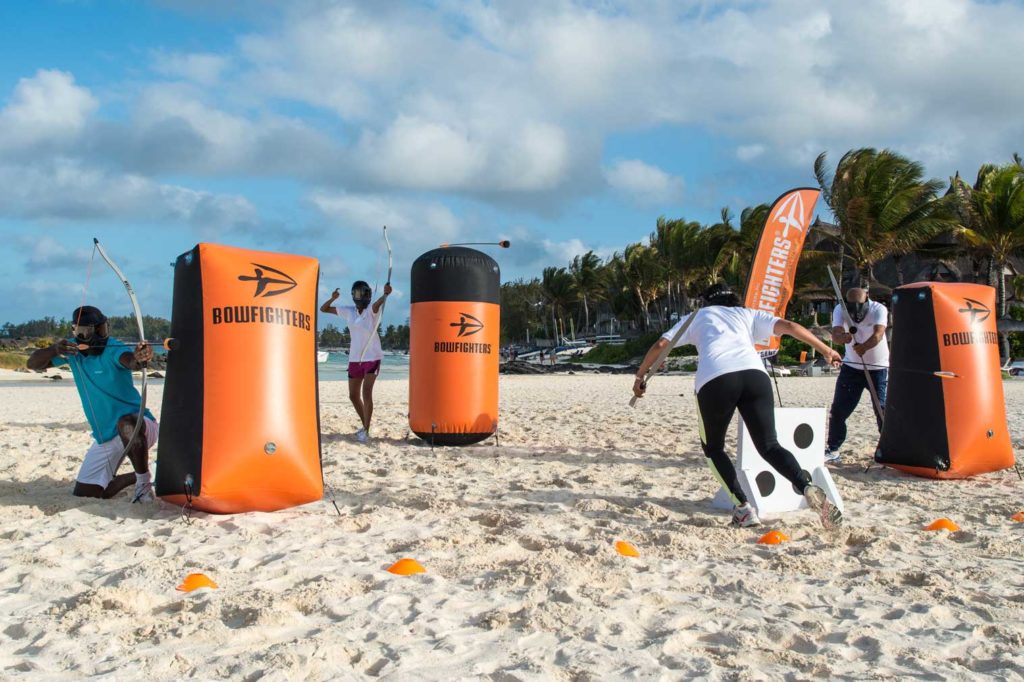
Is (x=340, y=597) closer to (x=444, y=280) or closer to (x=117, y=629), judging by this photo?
(x=117, y=629)

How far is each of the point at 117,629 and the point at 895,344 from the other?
5.91 meters

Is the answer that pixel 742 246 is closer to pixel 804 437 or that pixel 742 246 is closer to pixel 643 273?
pixel 643 273

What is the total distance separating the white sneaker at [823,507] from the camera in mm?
4277

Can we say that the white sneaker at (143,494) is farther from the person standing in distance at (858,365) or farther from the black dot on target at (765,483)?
the person standing in distance at (858,365)

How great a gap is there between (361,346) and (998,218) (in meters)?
25.3

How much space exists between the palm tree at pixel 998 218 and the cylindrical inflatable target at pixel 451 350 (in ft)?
79.2

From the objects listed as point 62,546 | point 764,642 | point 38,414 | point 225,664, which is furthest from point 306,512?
point 38,414

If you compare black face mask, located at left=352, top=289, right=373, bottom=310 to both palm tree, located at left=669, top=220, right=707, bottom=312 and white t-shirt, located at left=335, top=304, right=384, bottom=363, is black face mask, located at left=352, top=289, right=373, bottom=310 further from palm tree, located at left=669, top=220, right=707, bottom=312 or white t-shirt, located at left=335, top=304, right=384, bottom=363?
palm tree, located at left=669, top=220, right=707, bottom=312

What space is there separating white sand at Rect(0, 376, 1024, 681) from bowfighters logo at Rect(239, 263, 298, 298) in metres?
1.37

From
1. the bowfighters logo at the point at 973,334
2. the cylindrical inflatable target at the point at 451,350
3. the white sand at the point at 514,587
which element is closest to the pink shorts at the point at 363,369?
the cylindrical inflatable target at the point at 451,350

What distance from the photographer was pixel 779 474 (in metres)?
4.92

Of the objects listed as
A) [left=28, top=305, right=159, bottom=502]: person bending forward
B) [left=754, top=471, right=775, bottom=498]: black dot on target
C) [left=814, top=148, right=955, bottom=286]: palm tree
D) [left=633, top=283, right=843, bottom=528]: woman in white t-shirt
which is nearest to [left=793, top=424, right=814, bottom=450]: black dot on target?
[left=754, top=471, right=775, bottom=498]: black dot on target

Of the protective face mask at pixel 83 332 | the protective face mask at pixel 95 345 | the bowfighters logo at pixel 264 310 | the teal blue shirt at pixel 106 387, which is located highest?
the bowfighters logo at pixel 264 310

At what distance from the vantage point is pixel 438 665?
265cm
